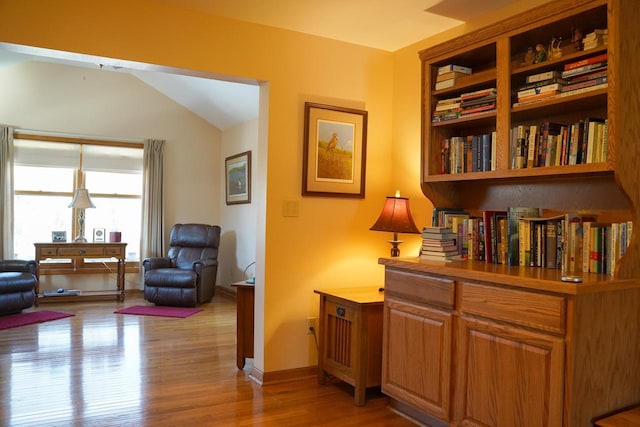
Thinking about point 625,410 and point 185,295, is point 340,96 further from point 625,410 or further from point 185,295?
point 185,295

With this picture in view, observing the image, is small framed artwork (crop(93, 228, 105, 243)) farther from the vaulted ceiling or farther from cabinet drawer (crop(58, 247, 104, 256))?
the vaulted ceiling

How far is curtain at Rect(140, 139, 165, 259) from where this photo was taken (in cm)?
727

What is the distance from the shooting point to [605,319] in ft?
6.77

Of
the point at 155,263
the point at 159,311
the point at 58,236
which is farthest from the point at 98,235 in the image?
the point at 159,311

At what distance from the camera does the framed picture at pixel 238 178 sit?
6750mm

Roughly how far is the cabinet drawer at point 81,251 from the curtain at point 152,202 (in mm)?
740

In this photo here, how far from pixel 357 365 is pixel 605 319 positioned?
148 cm

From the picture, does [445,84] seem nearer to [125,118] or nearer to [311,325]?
[311,325]

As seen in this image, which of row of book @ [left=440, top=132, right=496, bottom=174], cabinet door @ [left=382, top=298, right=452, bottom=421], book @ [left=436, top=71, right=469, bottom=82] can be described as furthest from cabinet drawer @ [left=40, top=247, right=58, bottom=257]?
book @ [left=436, top=71, right=469, bottom=82]

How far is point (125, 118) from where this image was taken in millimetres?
7176

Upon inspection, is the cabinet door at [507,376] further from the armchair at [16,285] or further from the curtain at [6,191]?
the curtain at [6,191]

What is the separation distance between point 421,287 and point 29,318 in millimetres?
4735

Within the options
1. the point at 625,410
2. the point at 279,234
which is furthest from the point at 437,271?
the point at 279,234

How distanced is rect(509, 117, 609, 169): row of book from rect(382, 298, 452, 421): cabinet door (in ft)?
2.93
